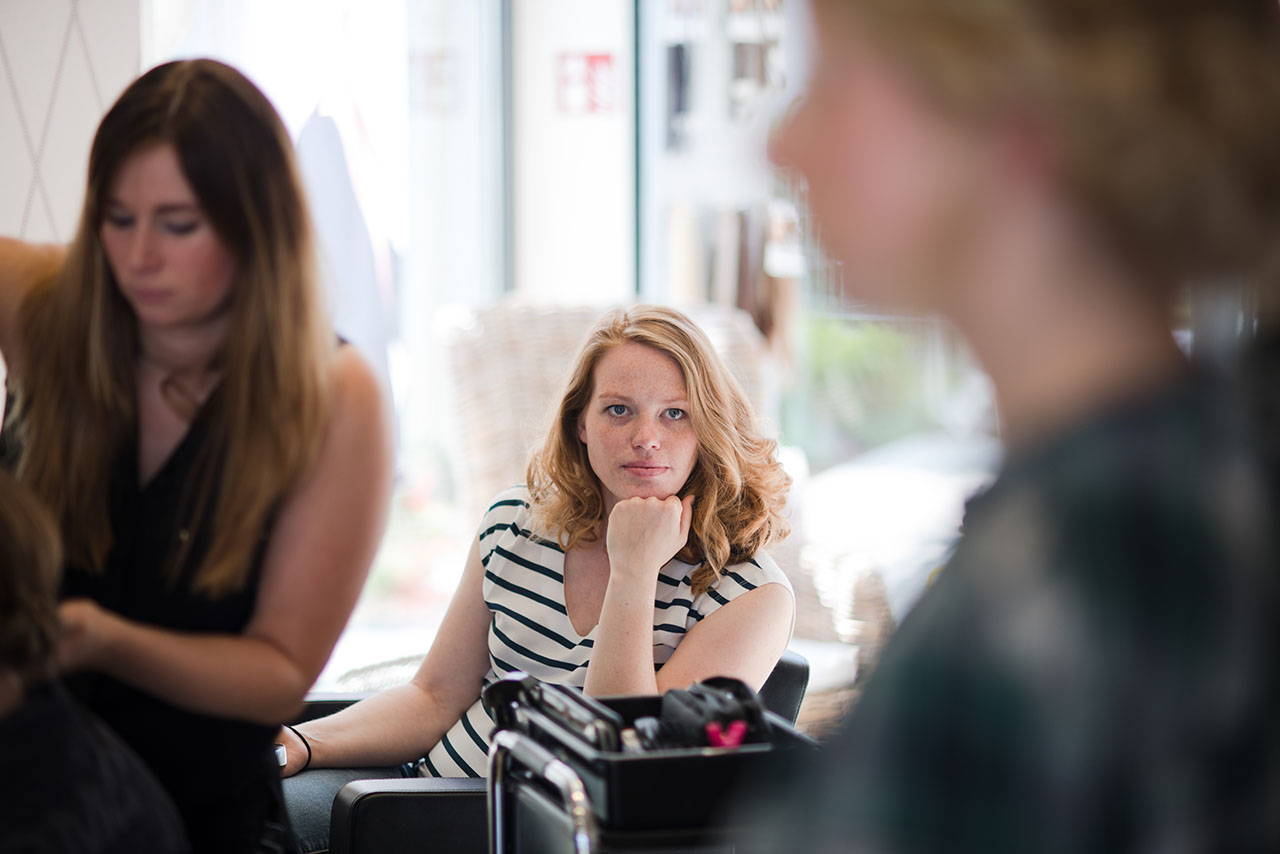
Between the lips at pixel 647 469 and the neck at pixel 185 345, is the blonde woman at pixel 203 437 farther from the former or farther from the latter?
the lips at pixel 647 469

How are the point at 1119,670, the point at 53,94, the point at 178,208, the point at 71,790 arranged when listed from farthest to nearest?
the point at 53,94 < the point at 178,208 < the point at 71,790 < the point at 1119,670

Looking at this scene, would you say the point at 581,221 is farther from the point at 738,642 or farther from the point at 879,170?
the point at 879,170

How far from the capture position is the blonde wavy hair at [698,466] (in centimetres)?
185

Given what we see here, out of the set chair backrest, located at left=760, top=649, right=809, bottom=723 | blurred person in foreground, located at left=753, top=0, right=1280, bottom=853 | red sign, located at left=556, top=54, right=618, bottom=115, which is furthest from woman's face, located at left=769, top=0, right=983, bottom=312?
red sign, located at left=556, top=54, right=618, bottom=115

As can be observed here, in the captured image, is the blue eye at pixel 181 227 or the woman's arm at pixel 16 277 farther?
the woman's arm at pixel 16 277

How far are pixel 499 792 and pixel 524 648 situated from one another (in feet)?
1.56

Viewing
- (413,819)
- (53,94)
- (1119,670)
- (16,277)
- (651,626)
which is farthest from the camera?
(53,94)

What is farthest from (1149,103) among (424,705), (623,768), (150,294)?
(424,705)

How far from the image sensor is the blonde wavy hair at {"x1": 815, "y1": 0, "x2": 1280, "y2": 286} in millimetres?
671

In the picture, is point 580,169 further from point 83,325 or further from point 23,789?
point 23,789

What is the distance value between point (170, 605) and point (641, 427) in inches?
Answer: 32.3

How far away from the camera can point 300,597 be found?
3.82ft

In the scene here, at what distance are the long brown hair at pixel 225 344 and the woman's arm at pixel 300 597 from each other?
3 cm

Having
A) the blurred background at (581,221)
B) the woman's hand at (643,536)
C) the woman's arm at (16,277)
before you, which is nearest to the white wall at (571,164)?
the blurred background at (581,221)
